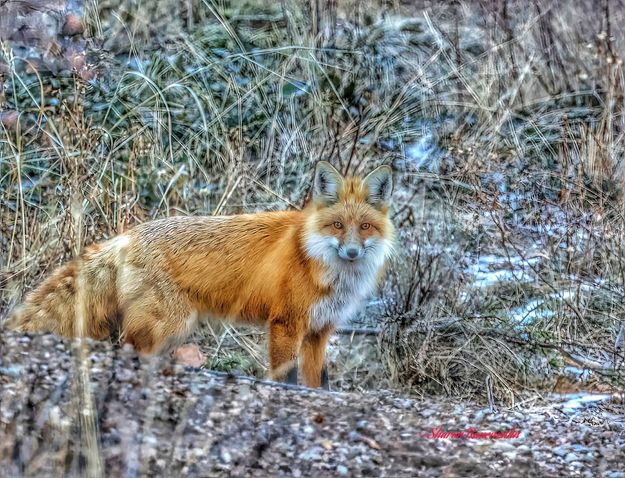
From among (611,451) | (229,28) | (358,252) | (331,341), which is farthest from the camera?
(229,28)

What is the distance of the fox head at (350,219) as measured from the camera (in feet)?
18.7

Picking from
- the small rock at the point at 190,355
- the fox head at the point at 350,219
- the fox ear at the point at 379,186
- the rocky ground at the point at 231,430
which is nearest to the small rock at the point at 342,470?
the rocky ground at the point at 231,430

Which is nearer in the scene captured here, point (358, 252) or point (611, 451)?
point (611, 451)

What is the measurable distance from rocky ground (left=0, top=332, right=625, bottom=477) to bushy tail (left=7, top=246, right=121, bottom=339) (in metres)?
0.67

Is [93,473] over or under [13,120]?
under

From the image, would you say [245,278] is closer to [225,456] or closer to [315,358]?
[315,358]

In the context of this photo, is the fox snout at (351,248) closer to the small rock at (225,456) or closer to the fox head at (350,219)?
the fox head at (350,219)

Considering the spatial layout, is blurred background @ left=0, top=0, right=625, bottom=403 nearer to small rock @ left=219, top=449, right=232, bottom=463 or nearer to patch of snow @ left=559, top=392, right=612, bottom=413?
patch of snow @ left=559, top=392, right=612, bottom=413

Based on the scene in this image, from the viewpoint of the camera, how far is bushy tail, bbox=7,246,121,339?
5688 mm

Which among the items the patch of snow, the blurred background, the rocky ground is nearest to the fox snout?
the rocky ground

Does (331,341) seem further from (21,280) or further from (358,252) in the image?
(21,280)

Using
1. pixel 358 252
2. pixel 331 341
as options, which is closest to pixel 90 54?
pixel 331 341

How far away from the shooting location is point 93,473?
3.45 metres

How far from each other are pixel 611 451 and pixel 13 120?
18.1 ft
